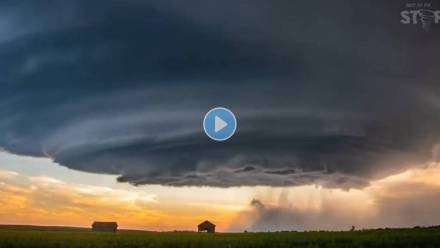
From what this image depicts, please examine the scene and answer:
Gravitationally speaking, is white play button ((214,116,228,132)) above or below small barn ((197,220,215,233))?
above

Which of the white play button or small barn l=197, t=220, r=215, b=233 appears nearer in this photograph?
the white play button

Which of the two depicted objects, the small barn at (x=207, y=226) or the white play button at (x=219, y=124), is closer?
the white play button at (x=219, y=124)

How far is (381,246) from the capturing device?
19.3 metres

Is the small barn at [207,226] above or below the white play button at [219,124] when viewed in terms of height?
below

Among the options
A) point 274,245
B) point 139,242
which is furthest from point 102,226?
point 274,245

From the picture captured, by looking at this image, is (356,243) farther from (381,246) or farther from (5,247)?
(5,247)

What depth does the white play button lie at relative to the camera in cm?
1583

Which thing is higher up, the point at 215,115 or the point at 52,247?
the point at 215,115

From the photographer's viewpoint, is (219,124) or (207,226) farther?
(207,226)

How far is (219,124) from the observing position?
1591 cm

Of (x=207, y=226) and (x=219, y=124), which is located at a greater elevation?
(x=219, y=124)

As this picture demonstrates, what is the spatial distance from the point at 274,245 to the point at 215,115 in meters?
5.83

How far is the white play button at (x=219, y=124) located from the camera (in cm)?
1583

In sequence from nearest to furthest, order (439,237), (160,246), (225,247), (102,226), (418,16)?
(418,16), (225,247), (160,246), (439,237), (102,226)
